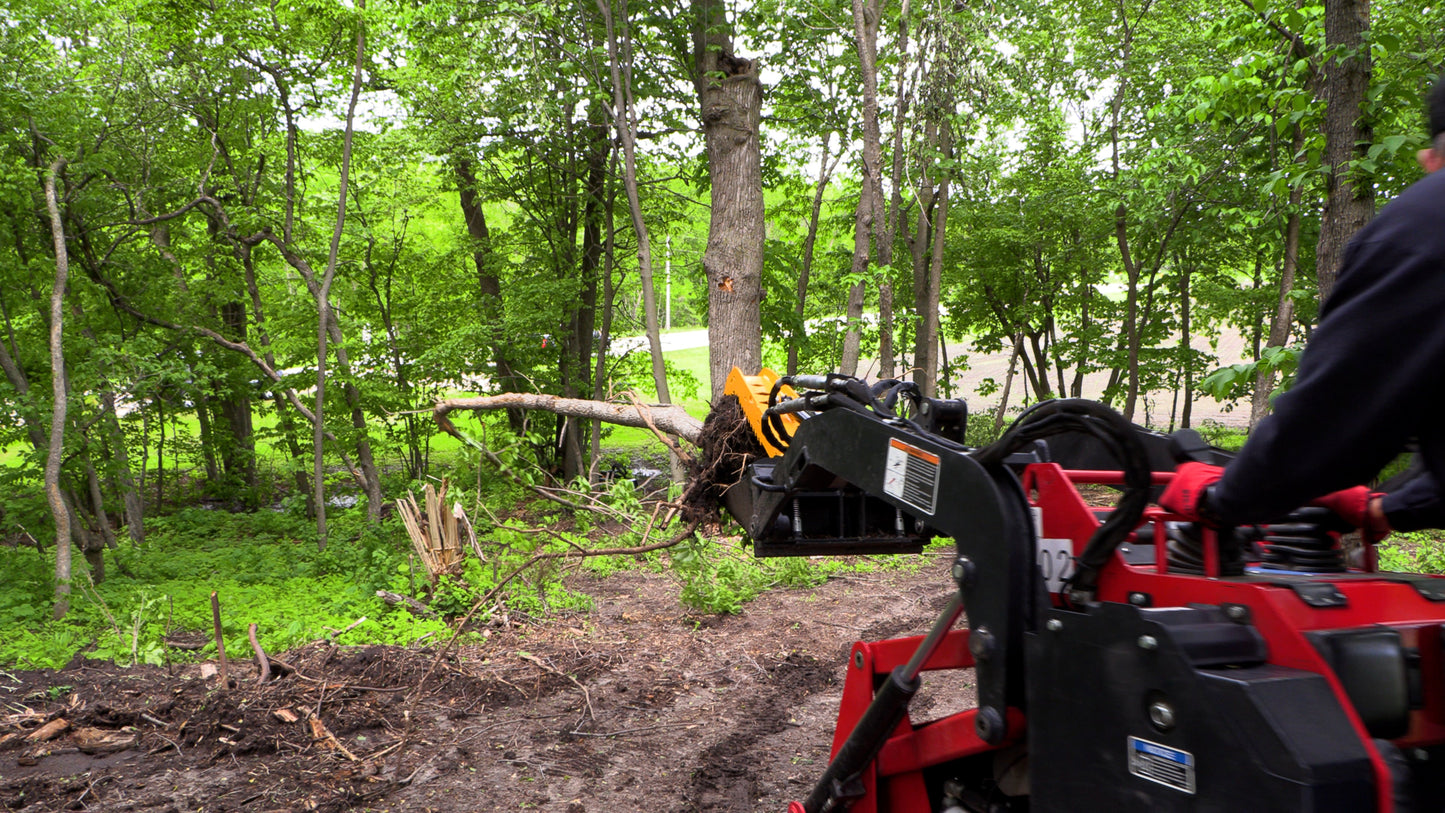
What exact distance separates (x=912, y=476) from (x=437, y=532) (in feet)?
21.0

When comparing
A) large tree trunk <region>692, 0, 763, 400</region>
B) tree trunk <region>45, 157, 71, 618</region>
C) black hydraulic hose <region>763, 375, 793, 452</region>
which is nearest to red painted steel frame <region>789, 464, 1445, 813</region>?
black hydraulic hose <region>763, 375, 793, 452</region>

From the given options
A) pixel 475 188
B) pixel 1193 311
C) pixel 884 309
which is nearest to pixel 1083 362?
pixel 1193 311

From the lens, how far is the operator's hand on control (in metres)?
2.15

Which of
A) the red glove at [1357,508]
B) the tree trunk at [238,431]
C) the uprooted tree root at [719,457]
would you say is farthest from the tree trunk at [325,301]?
the red glove at [1357,508]

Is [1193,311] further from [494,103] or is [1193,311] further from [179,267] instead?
[179,267]

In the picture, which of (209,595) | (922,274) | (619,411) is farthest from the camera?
(922,274)

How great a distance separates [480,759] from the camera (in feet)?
16.2

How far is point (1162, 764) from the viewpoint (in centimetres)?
171

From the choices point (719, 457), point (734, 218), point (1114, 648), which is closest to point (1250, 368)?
point (719, 457)

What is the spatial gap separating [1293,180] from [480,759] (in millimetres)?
5563

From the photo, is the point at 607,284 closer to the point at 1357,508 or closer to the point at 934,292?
the point at 934,292

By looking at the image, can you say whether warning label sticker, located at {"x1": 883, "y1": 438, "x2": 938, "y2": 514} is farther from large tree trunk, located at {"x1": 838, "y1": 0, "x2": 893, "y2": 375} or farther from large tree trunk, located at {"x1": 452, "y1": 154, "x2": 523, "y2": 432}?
large tree trunk, located at {"x1": 452, "y1": 154, "x2": 523, "y2": 432}

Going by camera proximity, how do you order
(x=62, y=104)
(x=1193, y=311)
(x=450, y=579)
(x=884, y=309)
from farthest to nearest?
(x=1193, y=311) → (x=884, y=309) → (x=62, y=104) → (x=450, y=579)

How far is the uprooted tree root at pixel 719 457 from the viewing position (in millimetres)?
4172
